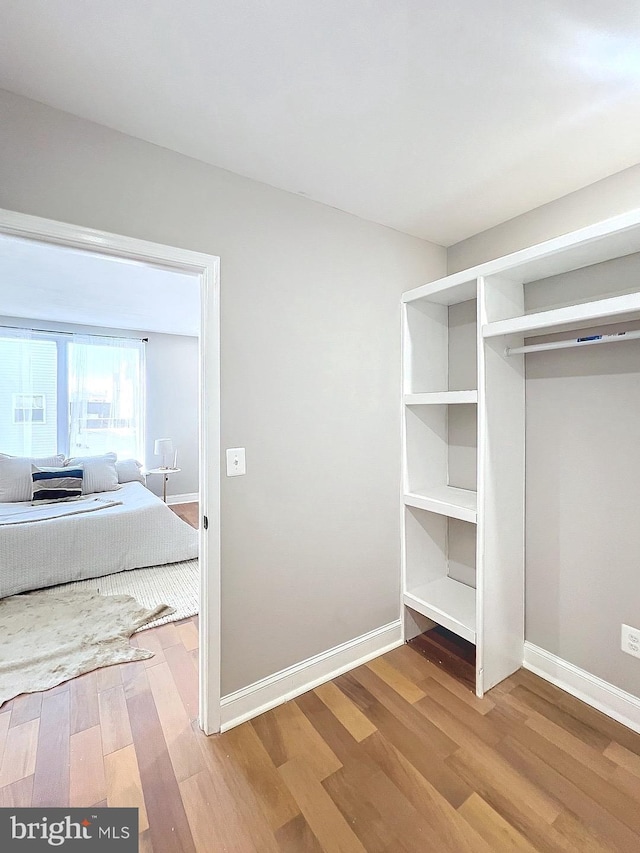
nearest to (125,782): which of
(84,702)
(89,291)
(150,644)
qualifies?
(84,702)

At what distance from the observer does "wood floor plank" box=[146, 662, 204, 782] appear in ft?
5.13

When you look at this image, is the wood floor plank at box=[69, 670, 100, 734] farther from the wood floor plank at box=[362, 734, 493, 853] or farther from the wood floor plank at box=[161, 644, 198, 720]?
the wood floor plank at box=[362, 734, 493, 853]

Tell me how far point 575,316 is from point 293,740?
2.16 meters

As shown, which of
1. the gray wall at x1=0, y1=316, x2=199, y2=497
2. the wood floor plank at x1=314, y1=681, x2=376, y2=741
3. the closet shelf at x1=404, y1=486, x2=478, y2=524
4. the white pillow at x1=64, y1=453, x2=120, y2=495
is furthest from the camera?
the gray wall at x1=0, y1=316, x2=199, y2=497

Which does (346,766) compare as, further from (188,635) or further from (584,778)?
(188,635)

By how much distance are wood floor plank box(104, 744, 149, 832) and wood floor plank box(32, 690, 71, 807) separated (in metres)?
0.15

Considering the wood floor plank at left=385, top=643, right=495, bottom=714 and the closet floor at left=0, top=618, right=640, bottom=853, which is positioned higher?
the wood floor plank at left=385, top=643, right=495, bottom=714

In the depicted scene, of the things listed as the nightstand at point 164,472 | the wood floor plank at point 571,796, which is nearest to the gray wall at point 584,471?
the wood floor plank at point 571,796

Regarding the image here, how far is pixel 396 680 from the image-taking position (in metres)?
2.08

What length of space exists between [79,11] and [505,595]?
110 inches

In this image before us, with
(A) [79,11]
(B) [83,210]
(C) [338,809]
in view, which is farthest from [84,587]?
(A) [79,11]

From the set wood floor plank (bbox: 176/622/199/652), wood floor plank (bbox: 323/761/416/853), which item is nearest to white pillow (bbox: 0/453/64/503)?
wood floor plank (bbox: 176/622/199/652)

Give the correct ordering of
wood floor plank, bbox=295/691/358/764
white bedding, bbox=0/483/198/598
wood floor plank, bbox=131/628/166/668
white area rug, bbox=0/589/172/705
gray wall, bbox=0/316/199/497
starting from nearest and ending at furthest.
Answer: wood floor plank, bbox=295/691/358/764 < white area rug, bbox=0/589/172/705 < wood floor plank, bbox=131/628/166/668 < white bedding, bbox=0/483/198/598 < gray wall, bbox=0/316/199/497

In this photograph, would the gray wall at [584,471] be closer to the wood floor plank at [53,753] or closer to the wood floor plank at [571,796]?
the wood floor plank at [571,796]
